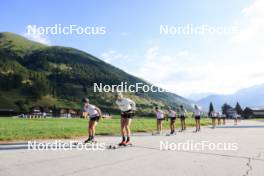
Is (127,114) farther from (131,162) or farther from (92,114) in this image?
(131,162)

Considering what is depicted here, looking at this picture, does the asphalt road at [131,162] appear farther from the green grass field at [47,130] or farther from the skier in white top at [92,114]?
the green grass field at [47,130]

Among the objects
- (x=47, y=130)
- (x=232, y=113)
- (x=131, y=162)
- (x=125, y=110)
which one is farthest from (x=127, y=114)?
(x=232, y=113)

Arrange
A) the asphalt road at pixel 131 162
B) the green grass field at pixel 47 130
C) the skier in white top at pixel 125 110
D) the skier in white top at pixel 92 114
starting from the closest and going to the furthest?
the asphalt road at pixel 131 162
the skier in white top at pixel 125 110
the skier in white top at pixel 92 114
the green grass field at pixel 47 130

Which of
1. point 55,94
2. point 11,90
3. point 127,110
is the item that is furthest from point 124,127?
point 55,94

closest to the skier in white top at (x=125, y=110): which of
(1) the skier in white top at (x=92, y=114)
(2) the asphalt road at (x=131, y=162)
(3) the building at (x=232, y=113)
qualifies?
(1) the skier in white top at (x=92, y=114)

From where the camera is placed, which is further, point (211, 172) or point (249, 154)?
point (249, 154)

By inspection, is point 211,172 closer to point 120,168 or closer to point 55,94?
point 120,168

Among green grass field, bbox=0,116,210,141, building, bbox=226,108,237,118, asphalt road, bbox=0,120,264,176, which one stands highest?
building, bbox=226,108,237,118

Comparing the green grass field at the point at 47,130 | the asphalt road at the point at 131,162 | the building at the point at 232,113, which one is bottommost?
the asphalt road at the point at 131,162

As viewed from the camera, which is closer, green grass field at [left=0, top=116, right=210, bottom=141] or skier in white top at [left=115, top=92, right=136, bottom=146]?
skier in white top at [left=115, top=92, right=136, bottom=146]

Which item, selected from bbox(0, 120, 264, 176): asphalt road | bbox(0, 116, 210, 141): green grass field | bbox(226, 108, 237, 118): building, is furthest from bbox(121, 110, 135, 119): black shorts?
bbox(226, 108, 237, 118): building

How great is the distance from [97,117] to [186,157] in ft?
16.2

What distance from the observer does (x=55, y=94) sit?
630 ft

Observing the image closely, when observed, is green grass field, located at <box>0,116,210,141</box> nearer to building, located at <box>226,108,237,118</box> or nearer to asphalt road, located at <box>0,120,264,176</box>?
asphalt road, located at <box>0,120,264,176</box>
